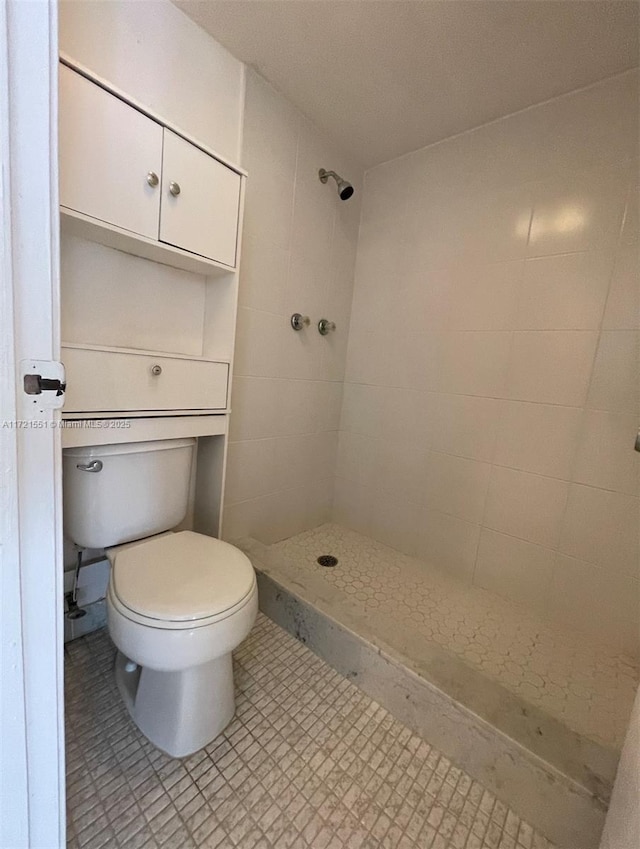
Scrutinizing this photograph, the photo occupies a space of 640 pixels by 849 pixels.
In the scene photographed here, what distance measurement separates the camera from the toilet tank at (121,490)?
39.4 inches

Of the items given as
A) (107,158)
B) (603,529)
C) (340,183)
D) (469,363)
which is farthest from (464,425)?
(107,158)

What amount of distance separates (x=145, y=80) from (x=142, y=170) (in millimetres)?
366

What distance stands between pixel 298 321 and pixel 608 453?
1.31 meters

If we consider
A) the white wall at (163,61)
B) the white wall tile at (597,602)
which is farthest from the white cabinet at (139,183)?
the white wall tile at (597,602)

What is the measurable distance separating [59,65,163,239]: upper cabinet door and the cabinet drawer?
348 millimetres

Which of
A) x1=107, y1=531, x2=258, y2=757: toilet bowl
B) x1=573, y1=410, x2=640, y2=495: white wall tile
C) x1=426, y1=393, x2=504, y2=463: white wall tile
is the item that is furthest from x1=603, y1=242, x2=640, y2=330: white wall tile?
x1=107, y1=531, x2=258, y2=757: toilet bowl

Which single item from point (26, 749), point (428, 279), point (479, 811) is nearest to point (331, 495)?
point (428, 279)

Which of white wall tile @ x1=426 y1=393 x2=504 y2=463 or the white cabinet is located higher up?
the white cabinet

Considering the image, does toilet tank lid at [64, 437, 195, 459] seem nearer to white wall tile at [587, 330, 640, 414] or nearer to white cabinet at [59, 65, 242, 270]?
white cabinet at [59, 65, 242, 270]

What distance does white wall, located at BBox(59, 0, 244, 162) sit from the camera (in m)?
0.95

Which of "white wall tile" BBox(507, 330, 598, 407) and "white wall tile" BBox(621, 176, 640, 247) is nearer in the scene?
"white wall tile" BBox(621, 176, 640, 247)

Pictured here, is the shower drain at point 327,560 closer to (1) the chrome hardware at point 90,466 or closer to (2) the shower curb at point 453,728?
(2) the shower curb at point 453,728

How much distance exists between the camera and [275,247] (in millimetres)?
1512

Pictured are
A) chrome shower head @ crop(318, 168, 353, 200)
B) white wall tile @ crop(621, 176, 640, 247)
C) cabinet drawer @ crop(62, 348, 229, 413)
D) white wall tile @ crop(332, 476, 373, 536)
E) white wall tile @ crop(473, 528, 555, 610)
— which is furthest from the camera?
white wall tile @ crop(332, 476, 373, 536)
